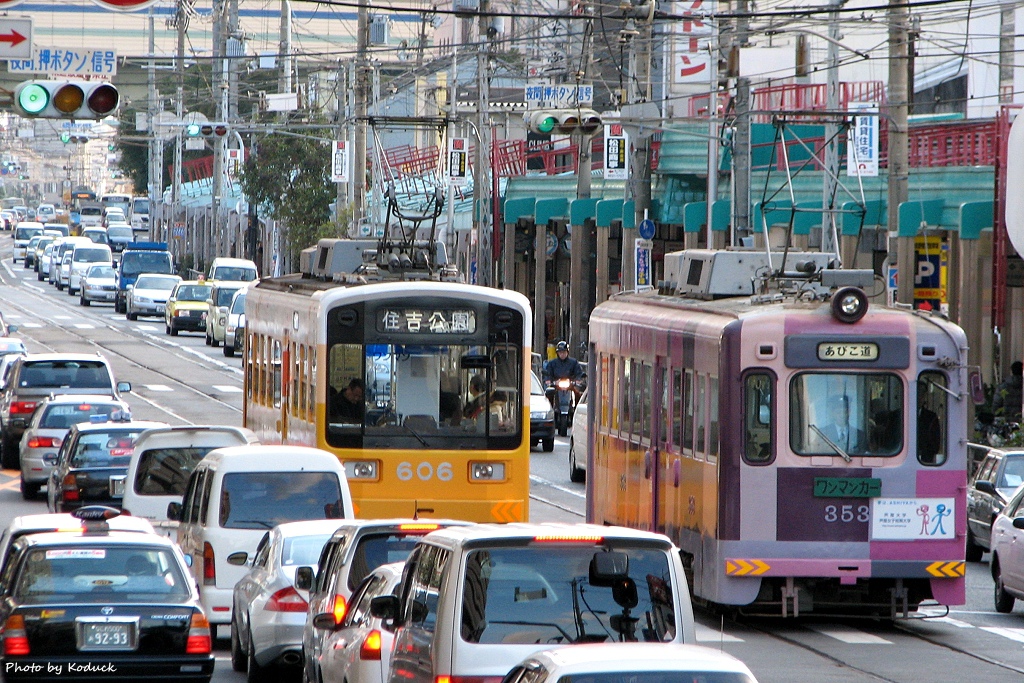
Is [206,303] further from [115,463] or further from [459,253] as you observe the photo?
[115,463]

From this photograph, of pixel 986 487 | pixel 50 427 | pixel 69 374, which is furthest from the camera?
pixel 69 374

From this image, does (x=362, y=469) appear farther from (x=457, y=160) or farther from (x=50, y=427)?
(x=457, y=160)

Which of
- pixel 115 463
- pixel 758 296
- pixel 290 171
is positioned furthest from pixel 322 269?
pixel 290 171

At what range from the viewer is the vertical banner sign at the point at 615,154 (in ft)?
140

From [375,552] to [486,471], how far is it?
6838 mm

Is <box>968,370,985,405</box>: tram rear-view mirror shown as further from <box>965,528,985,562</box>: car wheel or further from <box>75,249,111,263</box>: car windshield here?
<box>75,249,111,263</box>: car windshield

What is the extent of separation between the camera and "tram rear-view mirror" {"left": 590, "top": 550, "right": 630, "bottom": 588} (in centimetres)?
857

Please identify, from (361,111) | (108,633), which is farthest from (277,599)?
(361,111)

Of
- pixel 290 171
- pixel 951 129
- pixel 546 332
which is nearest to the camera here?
pixel 951 129

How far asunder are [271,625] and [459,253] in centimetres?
4481

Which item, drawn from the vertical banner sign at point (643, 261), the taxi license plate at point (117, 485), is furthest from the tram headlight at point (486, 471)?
the vertical banner sign at point (643, 261)

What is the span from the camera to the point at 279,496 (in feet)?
50.2

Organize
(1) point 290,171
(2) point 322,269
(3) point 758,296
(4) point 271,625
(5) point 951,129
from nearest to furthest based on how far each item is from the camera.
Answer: (4) point 271,625, (3) point 758,296, (2) point 322,269, (5) point 951,129, (1) point 290,171

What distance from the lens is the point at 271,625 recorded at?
12828 millimetres
